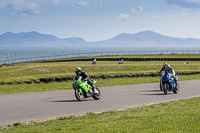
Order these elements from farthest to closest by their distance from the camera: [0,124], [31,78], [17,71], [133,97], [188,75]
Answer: [188,75] → [17,71] → [31,78] → [133,97] → [0,124]

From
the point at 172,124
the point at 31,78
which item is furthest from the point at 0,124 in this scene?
the point at 31,78

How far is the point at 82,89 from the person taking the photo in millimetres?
15125

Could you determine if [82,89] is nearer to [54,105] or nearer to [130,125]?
[54,105]

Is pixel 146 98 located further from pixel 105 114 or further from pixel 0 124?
pixel 0 124

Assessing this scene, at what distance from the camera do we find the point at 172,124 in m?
8.60

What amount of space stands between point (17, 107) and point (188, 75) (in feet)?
82.5

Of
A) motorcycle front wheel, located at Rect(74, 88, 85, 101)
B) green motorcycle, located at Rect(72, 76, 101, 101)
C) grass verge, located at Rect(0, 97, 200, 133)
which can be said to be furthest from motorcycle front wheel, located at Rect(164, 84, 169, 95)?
grass verge, located at Rect(0, 97, 200, 133)

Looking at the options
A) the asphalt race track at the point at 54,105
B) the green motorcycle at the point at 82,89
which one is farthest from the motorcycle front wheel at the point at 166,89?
the green motorcycle at the point at 82,89

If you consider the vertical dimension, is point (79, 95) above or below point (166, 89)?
above

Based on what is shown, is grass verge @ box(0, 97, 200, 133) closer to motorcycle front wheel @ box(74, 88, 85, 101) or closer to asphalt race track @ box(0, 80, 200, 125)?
asphalt race track @ box(0, 80, 200, 125)

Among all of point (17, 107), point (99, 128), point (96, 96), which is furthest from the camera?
point (96, 96)

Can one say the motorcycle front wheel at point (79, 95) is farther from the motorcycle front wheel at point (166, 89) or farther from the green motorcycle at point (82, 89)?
the motorcycle front wheel at point (166, 89)

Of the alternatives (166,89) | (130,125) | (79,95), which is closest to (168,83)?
(166,89)

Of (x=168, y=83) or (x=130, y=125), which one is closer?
(x=130, y=125)
